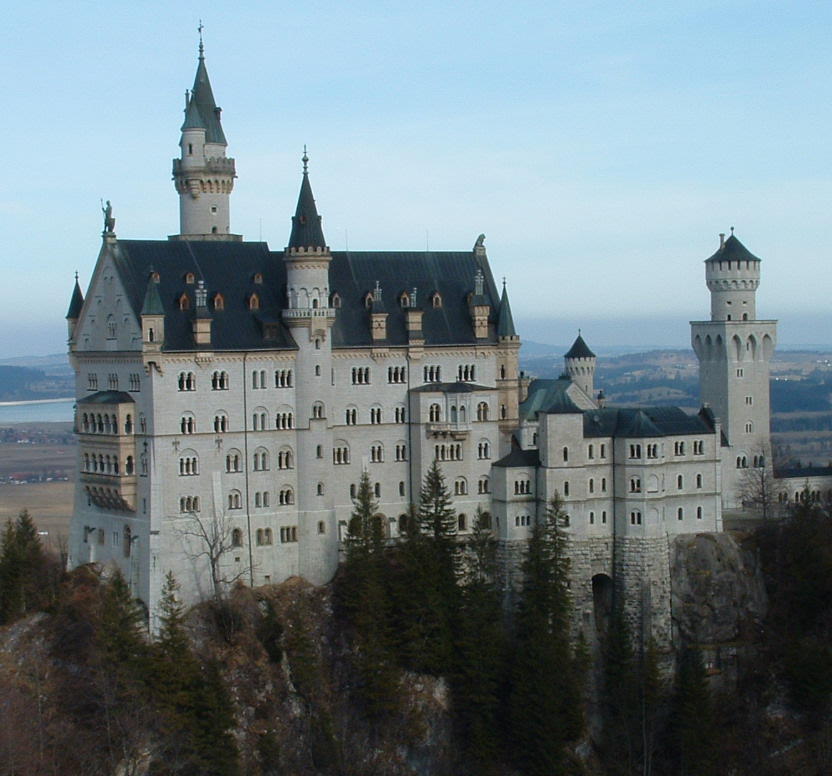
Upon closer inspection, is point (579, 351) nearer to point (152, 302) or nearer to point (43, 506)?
point (152, 302)

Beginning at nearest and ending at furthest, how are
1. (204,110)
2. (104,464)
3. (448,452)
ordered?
(104,464) < (448,452) < (204,110)

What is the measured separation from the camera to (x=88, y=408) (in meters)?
94.4

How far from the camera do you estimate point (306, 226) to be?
95.2 m

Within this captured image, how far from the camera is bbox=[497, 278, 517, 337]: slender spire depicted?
10144cm

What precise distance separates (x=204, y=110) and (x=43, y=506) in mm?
87208

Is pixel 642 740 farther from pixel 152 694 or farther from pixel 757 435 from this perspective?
pixel 152 694

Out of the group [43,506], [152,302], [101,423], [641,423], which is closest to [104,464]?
[101,423]

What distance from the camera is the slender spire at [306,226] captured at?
95.0m

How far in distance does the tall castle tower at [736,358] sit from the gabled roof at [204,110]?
32.0 metres

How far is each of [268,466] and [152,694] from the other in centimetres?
1477

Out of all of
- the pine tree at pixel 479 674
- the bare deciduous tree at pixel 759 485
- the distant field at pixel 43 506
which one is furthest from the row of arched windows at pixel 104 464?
the distant field at pixel 43 506

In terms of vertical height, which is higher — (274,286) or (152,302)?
(274,286)

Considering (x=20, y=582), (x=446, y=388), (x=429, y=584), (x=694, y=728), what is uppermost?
(x=446, y=388)

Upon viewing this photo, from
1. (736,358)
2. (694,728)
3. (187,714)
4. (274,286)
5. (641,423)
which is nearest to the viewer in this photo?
(187,714)
